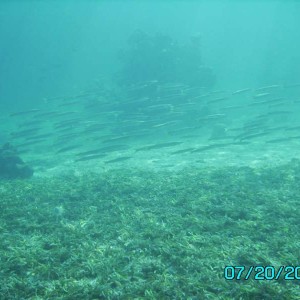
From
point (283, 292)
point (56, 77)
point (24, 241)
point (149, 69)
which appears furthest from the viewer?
point (56, 77)

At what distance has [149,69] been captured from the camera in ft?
94.9

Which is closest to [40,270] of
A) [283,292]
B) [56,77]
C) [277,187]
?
[283,292]

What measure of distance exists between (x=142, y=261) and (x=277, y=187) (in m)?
5.86

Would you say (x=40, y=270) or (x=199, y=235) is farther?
(x=199, y=235)

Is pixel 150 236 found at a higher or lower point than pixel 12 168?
lower

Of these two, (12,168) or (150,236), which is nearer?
(150,236)

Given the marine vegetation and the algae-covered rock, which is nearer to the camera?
the marine vegetation

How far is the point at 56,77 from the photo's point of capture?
239 feet

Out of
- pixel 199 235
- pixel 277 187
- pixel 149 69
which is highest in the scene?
pixel 149 69

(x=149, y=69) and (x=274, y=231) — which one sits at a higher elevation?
(x=149, y=69)

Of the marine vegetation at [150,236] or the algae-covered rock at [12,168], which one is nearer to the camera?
the marine vegetation at [150,236]

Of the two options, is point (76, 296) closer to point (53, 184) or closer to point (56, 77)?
point (53, 184)

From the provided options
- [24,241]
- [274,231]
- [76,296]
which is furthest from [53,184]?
[274,231]

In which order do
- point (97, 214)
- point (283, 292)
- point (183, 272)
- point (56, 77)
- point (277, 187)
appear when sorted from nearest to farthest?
point (283, 292)
point (183, 272)
point (97, 214)
point (277, 187)
point (56, 77)
